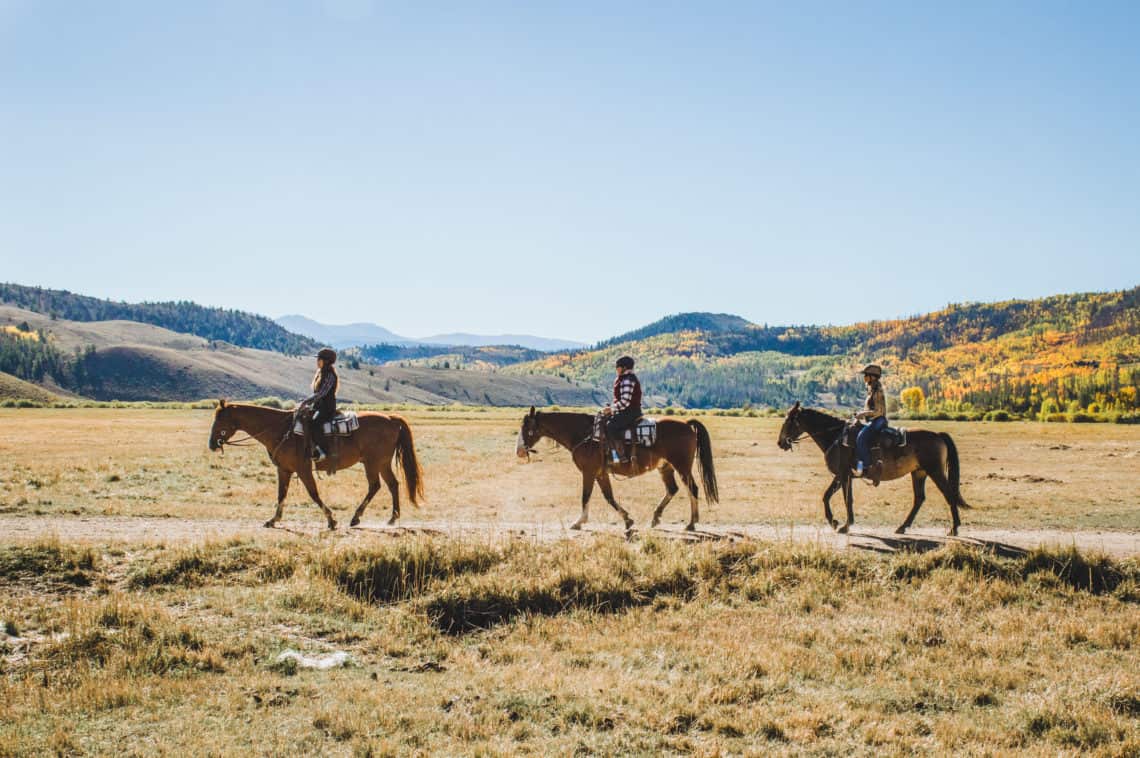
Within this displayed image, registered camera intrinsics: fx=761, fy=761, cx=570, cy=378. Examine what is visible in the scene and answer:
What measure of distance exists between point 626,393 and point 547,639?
683 cm

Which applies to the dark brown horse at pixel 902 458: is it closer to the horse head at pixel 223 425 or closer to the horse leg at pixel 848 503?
the horse leg at pixel 848 503

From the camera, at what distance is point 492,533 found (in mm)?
14680

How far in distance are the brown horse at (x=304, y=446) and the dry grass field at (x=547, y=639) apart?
93cm

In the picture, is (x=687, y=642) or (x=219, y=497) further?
(x=219, y=497)

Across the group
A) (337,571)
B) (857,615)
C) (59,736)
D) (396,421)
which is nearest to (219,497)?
(396,421)

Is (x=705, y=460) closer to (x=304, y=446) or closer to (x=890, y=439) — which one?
(x=890, y=439)

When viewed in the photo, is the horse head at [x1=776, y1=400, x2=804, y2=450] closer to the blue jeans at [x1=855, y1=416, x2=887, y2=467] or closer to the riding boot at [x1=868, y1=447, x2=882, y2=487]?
the blue jeans at [x1=855, y1=416, x2=887, y2=467]

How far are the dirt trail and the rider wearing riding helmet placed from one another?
167 centimetres

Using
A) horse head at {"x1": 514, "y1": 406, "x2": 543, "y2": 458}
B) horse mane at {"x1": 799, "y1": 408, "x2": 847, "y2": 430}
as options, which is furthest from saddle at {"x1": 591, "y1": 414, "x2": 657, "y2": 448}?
horse mane at {"x1": 799, "y1": 408, "x2": 847, "y2": 430}

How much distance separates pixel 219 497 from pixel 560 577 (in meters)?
13.9

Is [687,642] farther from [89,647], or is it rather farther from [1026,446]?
[1026,446]

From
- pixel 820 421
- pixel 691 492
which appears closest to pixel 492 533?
pixel 691 492

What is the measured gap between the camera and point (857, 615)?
11258 mm

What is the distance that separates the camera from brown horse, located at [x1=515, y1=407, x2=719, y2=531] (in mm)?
16609
